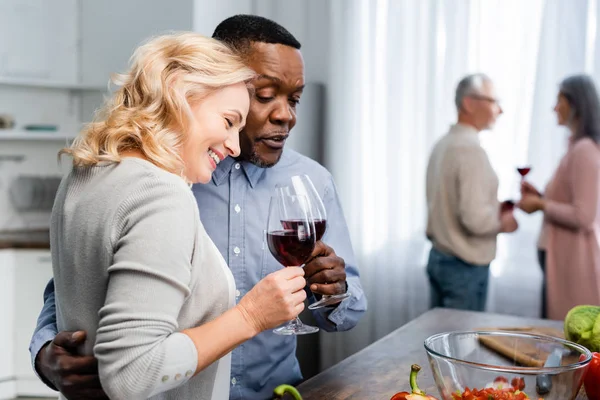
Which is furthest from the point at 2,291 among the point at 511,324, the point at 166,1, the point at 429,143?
the point at 511,324

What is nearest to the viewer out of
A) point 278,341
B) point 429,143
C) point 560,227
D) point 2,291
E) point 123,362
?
point 123,362

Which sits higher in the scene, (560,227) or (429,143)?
(429,143)

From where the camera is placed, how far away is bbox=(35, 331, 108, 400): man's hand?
3.99 feet

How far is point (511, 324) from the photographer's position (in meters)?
2.21

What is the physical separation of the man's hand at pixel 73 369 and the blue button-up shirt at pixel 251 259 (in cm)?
56

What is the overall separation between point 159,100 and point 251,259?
67 centimetres

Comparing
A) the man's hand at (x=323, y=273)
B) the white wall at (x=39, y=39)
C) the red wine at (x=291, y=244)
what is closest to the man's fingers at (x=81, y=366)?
the red wine at (x=291, y=244)

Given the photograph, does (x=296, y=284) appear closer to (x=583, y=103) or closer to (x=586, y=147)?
(x=586, y=147)

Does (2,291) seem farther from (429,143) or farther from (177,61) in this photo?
(177,61)

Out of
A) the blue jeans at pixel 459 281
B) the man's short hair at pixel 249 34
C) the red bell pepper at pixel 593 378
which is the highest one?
the man's short hair at pixel 249 34

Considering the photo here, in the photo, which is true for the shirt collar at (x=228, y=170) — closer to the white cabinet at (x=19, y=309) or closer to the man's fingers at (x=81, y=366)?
the man's fingers at (x=81, y=366)

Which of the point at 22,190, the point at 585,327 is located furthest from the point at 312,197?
the point at 22,190

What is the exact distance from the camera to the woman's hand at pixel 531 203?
361cm

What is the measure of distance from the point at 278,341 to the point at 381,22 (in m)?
3.05
